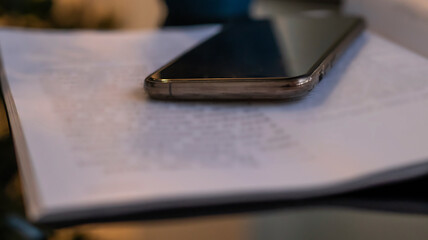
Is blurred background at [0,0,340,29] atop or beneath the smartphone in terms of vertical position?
beneath

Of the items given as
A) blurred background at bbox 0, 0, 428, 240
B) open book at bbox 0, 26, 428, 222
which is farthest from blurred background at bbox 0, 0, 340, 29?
open book at bbox 0, 26, 428, 222

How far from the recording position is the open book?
191 mm

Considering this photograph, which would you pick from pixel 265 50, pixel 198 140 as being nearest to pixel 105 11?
pixel 265 50

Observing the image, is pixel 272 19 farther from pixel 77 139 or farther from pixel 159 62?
pixel 77 139

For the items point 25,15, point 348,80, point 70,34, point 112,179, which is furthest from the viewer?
point 25,15

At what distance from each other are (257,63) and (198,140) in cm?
10

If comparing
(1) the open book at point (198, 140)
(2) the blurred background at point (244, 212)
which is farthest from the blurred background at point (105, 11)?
(1) the open book at point (198, 140)

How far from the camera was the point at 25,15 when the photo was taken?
61 cm

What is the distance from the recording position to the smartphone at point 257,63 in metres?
0.27

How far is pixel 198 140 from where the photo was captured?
0.75ft

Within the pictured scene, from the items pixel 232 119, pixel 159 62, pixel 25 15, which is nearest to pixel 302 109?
pixel 232 119

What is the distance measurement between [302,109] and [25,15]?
0.47 meters

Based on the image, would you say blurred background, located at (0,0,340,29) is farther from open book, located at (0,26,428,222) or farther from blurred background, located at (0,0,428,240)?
open book, located at (0,26,428,222)

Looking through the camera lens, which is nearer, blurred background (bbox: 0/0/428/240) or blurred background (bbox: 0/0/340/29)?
blurred background (bbox: 0/0/428/240)
